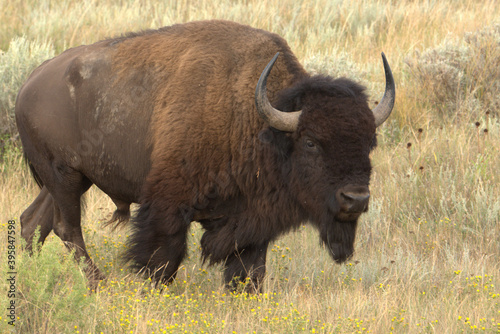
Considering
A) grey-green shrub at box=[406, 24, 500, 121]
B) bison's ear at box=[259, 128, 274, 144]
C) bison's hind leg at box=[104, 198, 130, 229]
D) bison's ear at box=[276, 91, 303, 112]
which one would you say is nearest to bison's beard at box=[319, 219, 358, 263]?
bison's ear at box=[259, 128, 274, 144]

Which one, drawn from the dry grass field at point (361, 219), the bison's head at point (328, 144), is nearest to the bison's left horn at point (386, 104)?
the bison's head at point (328, 144)

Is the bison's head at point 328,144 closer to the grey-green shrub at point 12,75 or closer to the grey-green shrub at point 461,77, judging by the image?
the grey-green shrub at point 461,77

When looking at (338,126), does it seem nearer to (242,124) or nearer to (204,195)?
(242,124)

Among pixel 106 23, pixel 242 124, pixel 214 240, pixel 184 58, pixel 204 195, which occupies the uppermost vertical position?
pixel 184 58

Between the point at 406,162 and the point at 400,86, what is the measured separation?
1811 mm

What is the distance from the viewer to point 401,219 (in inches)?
240

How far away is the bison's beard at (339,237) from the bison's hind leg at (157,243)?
3.22 ft

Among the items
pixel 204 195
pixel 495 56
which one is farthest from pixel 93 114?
pixel 495 56

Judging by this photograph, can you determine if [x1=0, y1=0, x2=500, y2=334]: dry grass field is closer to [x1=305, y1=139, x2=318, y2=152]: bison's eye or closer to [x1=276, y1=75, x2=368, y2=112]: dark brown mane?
[x1=305, y1=139, x2=318, y2=152]: bison's eye

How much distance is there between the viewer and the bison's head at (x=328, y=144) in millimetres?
4113

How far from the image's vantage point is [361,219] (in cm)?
604

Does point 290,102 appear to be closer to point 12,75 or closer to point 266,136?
point 266,136

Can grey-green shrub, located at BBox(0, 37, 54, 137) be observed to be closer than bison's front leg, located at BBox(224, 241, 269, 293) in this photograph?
No

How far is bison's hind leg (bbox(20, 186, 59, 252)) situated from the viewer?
17.8 feet
